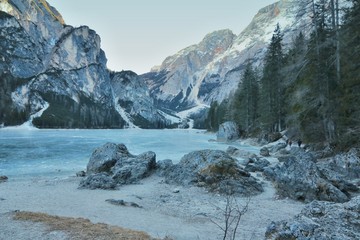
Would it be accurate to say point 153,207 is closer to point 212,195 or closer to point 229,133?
point 212,195

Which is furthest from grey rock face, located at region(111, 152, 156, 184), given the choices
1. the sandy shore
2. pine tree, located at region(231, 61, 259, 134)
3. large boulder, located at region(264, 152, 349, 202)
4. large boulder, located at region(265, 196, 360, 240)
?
pine tree, located at region(231, 61, 259, 134)

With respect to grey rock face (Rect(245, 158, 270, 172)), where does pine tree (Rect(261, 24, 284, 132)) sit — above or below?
above

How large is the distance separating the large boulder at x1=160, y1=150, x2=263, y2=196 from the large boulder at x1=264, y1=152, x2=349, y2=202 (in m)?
1.81

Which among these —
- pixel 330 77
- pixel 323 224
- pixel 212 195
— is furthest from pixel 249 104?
pixel 323 224

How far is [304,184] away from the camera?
16047mm

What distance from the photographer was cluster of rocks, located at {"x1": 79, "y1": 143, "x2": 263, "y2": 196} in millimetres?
18781

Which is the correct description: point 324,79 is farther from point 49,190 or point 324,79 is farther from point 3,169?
point 3,169

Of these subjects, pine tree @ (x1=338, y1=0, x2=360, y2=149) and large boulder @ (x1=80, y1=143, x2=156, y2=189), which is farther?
pine tree @ (x1=338, y1=0, x2=360, y2=149)

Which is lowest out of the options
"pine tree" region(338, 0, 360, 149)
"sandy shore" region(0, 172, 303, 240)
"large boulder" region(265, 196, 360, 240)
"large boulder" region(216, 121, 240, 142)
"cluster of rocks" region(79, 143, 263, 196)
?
"sandy shore" region(0, 172, 303, 240)

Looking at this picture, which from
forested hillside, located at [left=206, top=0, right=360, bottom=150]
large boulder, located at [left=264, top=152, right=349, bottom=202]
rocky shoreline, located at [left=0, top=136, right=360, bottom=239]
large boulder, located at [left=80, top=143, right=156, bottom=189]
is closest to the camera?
rocky shoreline, located at [left=0, top=136, right=360, bottom=239]

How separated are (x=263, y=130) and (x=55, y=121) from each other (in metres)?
152

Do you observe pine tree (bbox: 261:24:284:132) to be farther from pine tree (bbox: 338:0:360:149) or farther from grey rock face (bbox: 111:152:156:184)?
grey rock face (bbox: 111:152:156:184)

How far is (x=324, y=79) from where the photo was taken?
2881 cm

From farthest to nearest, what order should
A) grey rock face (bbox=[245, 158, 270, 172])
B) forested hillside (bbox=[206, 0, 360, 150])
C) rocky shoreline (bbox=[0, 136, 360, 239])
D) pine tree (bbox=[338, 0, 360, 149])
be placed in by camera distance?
grey rock face (bbox=[245, 158, 270, 172]) < forested hillside (bbox=[206, 0, 360, 150]) < pine tree (bbox=[338, 0, 360, 149]) < rocky shoreline (bbox=[0, 136, 360, 239])
